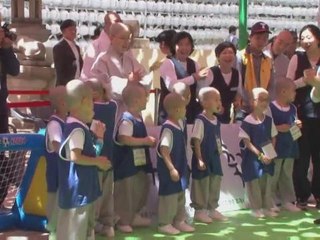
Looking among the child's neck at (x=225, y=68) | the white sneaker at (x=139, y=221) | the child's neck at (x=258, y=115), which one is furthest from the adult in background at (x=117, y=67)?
the child's neck at (x=258, y=115)

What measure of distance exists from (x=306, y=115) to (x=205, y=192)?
1.21 meters

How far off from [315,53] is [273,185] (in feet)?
4.07

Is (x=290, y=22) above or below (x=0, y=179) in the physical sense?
above

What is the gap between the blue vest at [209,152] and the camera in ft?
18.6

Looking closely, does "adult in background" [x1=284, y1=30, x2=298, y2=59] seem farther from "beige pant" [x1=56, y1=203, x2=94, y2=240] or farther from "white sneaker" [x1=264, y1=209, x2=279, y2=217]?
"beige pant" [x1=56, y1=203, x2=94, y2=240]

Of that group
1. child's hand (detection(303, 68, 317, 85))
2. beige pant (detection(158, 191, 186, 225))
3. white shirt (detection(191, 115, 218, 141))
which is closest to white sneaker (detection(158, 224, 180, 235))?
beige pant (detection(158, 191, 186, 225))

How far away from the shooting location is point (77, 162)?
14.5ft

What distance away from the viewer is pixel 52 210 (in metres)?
5.00

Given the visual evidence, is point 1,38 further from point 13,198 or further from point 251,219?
point 251,219

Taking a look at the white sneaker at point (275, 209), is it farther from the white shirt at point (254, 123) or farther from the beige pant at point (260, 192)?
the white shirt at point (254, 123)

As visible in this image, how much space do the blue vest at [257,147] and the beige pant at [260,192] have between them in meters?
0.06

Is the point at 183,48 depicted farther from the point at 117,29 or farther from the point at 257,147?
the point at 257,147

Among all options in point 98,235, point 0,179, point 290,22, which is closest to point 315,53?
point 98,235

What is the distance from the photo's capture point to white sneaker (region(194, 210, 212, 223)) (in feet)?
18.8
